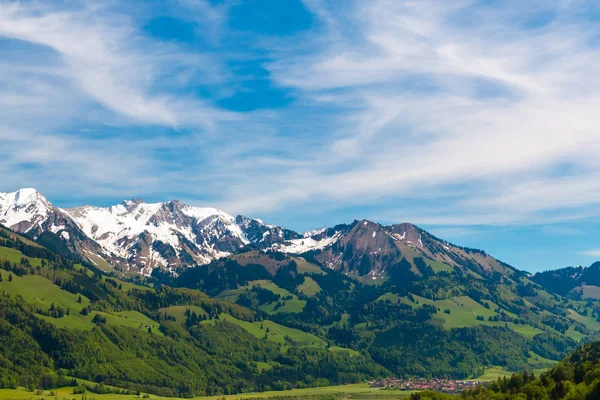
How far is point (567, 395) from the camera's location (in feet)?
621

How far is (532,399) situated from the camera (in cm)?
19975

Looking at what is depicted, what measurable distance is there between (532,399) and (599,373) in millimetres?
21001

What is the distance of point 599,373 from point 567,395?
17.2 meters

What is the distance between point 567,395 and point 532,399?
12.8 m

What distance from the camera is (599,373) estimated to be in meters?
200
